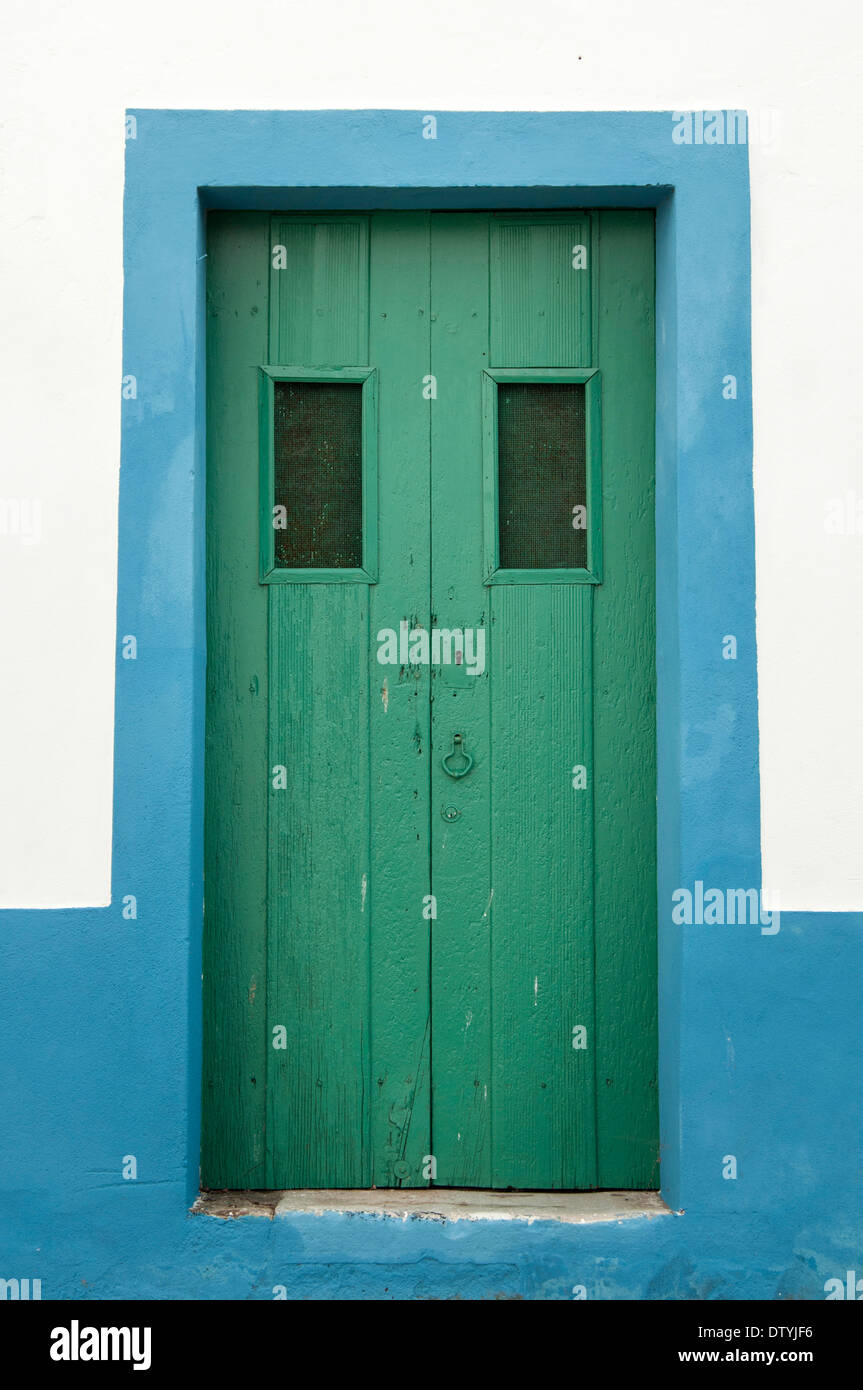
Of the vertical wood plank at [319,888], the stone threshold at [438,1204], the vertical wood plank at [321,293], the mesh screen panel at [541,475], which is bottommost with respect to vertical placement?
the stone threshold at [438,1204]

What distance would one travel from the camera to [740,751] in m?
2.81

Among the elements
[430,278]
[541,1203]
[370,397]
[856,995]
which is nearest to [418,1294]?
[541,1203]

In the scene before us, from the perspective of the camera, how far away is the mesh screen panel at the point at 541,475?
2984 mm

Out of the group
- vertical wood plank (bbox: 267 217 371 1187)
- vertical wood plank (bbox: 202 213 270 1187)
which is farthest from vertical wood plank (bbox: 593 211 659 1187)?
vertical wood plank (bbox: 202 213 270 1187)

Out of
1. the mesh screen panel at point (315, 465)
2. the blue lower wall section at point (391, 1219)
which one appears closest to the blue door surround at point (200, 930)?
the blue lower wall section at point (391, 1219)

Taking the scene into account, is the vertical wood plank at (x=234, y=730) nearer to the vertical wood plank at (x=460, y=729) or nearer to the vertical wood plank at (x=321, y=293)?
the vertical wood plank at (x=321, y=293)

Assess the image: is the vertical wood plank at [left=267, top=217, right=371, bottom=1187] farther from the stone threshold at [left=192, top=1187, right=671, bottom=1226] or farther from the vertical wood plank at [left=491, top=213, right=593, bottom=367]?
the vertical wood plank at [left=491, top=213, right=593, bottom=367]

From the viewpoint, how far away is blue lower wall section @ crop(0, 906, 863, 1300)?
2.72 metres

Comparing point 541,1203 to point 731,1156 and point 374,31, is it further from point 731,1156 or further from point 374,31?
point 374,31

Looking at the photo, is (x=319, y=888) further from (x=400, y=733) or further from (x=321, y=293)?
(x=321, y=293)

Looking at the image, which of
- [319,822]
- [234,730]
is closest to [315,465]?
[234,730]

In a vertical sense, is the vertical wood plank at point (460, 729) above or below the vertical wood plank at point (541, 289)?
below

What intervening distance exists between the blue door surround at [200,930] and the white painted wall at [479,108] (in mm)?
63

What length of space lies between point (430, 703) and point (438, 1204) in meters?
1.21
